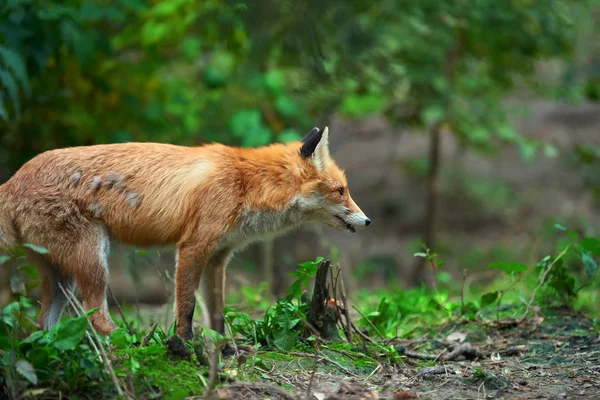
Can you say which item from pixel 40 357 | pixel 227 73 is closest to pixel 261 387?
pixel 40 357

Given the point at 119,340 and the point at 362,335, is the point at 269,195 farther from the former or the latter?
the point at 119,340

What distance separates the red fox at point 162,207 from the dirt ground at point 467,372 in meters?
1.17

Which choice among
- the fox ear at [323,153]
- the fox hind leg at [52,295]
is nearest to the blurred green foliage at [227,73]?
the fox ear at [323,153]

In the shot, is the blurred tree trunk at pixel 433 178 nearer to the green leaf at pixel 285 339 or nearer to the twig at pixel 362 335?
the twig at pixel 362 335

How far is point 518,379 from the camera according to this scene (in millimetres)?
5125

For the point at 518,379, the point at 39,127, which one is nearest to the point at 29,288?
the point at 518,379

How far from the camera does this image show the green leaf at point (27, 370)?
404 cm

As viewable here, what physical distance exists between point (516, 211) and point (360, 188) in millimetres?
3879

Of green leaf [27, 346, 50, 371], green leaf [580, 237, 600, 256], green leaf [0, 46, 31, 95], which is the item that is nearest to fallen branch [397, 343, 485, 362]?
green leaf [580, 237, 600, 256]

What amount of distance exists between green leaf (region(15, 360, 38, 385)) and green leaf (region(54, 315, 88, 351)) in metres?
0.19

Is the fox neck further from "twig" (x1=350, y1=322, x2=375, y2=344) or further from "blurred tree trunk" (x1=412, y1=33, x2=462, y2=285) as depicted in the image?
"blurred tree trunk" (x1=412, y1=33, x2=462, y2=285)

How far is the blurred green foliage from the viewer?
8227 mm

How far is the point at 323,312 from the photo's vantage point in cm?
580

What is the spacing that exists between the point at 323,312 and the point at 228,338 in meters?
1.67
